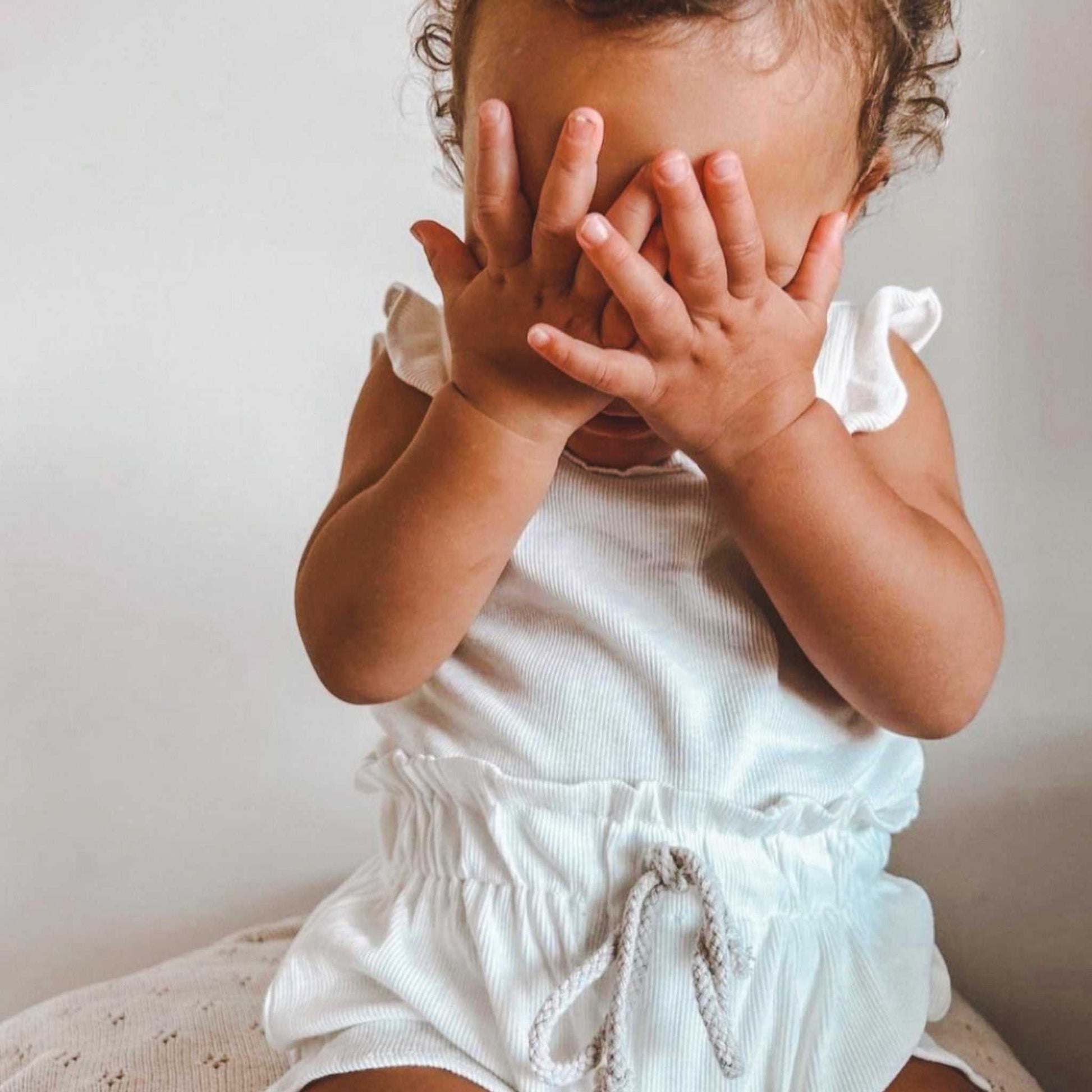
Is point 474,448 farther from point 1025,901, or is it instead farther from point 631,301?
point 1025,901

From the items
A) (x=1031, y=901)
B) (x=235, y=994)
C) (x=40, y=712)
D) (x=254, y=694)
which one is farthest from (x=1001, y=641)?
(x=40, y=712)

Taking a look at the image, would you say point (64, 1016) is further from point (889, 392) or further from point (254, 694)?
point (889, 392)

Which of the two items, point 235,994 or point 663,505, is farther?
point 235,994

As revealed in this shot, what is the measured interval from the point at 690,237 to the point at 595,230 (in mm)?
38

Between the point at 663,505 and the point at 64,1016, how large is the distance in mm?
486

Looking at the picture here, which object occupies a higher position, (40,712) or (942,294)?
(942,294)

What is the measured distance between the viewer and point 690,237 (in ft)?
1.78

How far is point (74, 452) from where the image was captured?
106 cm

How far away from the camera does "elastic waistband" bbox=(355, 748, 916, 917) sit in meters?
0.68

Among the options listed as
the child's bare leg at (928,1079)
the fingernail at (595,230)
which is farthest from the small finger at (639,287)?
the child's bare leg at (928,1079)

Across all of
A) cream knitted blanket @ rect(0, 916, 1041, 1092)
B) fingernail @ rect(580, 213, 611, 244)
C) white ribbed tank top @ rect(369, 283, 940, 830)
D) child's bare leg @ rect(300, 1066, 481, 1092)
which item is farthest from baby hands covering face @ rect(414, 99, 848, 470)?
cream knitted blanket @ rect(0, 916, 1041, 1092)

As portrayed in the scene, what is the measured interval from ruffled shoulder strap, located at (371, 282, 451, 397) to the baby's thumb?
0.09 m

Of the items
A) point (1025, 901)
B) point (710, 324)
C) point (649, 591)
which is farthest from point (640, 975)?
point (1025, 901)

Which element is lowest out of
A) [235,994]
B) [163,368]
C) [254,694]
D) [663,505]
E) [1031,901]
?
[1031,901]
